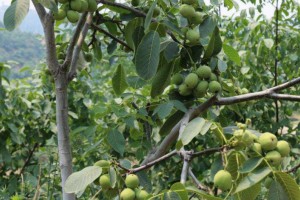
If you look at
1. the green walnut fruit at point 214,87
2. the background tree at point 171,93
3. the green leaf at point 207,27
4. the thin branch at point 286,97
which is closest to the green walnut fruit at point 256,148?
the background tree at point 171,93

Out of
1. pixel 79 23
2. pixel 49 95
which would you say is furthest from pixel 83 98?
pixel 79 23

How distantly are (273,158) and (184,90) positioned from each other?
461 mm

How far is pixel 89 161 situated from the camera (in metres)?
3.08

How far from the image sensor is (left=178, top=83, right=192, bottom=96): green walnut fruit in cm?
129

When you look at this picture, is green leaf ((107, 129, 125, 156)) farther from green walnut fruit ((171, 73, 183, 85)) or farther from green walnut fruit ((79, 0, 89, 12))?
green walnut fruit ((79, 0, 89, 12))

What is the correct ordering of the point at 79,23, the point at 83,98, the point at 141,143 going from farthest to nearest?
the point at 83,98 → the point at 141,143 → the point at 79,23

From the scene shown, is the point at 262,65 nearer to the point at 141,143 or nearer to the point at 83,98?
the point at 83,98

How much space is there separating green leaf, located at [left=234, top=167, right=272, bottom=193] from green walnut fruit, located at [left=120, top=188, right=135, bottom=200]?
25 cm

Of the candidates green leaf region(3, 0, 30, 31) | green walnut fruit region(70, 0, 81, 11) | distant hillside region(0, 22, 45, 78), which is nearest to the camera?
green leaf region(3, 0, 30, 31)

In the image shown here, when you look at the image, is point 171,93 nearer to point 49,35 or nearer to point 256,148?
point 49,35

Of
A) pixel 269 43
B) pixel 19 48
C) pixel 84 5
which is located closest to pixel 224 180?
pixel 84 5

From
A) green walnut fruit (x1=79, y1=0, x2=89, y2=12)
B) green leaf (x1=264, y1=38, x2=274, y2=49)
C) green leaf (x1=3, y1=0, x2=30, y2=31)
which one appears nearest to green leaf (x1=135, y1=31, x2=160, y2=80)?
green walnut fruit (x1=79, y1=0, x2=89, y2=12)

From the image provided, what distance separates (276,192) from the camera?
854mm

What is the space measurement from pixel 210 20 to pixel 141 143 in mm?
903
